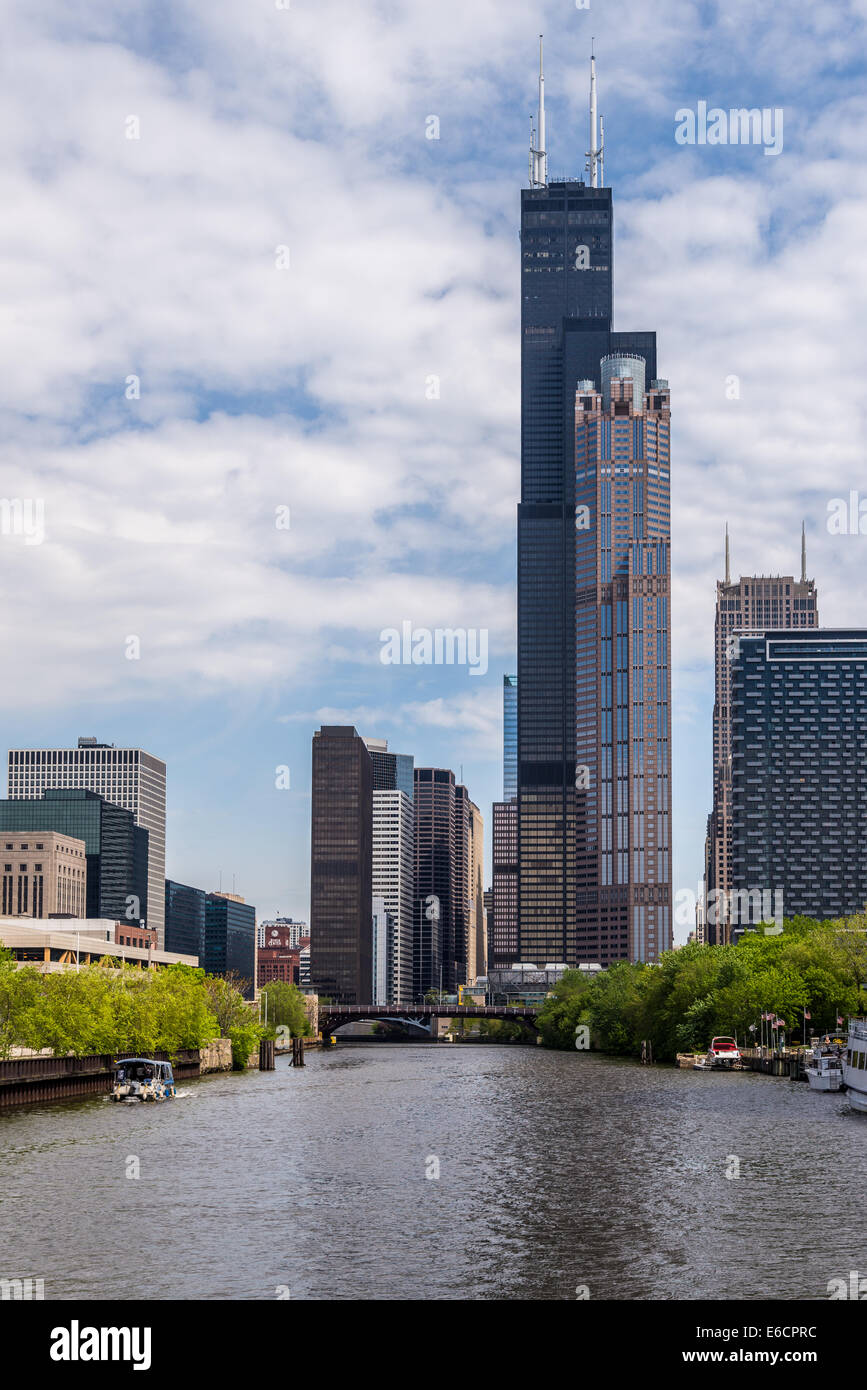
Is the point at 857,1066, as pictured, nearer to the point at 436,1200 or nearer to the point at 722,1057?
the point at 722,1057

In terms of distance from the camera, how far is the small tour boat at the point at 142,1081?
10800 cm

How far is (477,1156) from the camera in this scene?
72125 mm

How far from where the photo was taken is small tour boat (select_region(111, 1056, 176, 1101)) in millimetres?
108000

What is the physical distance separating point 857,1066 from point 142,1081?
167 ft

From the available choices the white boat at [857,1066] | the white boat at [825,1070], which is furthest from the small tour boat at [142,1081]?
the white boat at [825,1070]

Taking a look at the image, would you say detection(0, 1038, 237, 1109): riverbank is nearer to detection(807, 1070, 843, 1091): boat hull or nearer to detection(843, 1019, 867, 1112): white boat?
detection(843, 1019, 867, 1112): white boat

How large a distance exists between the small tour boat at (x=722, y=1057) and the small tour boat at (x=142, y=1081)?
5788cm

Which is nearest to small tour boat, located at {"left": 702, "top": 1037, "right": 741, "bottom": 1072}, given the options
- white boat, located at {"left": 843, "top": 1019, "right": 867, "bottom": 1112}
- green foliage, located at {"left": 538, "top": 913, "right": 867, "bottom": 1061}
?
green foliage, located at {"left": 538, "top": 913, "right": 867, "bottom": 1061}

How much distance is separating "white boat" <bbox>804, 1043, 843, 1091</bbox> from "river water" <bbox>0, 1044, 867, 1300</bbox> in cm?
1511

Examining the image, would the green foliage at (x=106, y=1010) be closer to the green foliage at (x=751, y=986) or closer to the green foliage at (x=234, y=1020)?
the green foliage at (x=234, y=1020)

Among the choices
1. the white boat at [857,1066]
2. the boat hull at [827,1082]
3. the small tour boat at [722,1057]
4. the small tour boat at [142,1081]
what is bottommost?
the small tour boat at [722,1057]

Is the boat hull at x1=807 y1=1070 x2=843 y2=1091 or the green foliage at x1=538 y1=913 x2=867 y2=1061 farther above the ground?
the green foliage at x1=538 y1=913 x2=867 y2=1061
